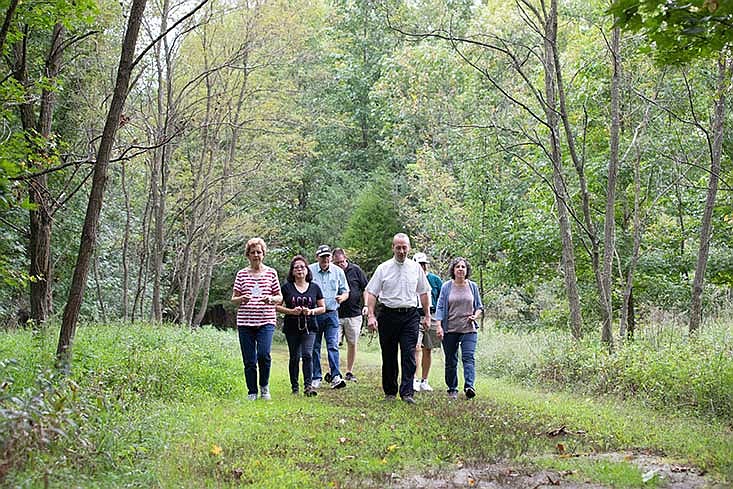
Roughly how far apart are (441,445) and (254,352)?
3.71m

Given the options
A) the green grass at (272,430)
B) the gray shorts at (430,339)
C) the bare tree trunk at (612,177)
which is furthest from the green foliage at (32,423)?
the bare tree trunk at (612,177)

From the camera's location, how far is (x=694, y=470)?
5586 millimetres

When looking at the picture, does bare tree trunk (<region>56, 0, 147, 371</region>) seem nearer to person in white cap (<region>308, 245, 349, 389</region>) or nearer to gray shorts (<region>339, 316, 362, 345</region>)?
person in white cap (<region>308, 245, 349, 389</region>)

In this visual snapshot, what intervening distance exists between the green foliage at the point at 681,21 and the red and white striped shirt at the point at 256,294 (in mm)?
5275

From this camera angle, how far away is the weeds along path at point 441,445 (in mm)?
5352

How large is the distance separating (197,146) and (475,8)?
16.2m

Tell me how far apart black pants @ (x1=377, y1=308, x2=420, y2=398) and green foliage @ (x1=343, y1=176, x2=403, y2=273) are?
19694 millimetres

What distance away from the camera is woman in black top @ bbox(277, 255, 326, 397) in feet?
33.4

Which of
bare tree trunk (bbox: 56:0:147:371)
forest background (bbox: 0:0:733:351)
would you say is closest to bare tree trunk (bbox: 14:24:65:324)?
forest background (bbox: 0:0:733:351)

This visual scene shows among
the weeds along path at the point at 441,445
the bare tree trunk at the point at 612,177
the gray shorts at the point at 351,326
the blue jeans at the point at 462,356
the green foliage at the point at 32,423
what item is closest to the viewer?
the green foliage at the point at 32,423

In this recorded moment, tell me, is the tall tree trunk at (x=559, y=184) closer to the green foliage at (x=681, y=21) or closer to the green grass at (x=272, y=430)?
the green grass at (x=272, y=430)

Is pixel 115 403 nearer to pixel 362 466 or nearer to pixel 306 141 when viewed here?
pixel 362 466

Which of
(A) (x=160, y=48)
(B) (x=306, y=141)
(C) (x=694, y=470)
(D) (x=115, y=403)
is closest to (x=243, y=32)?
(A) (x=160, y=48)

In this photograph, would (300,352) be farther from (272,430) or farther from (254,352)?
(272,430)
